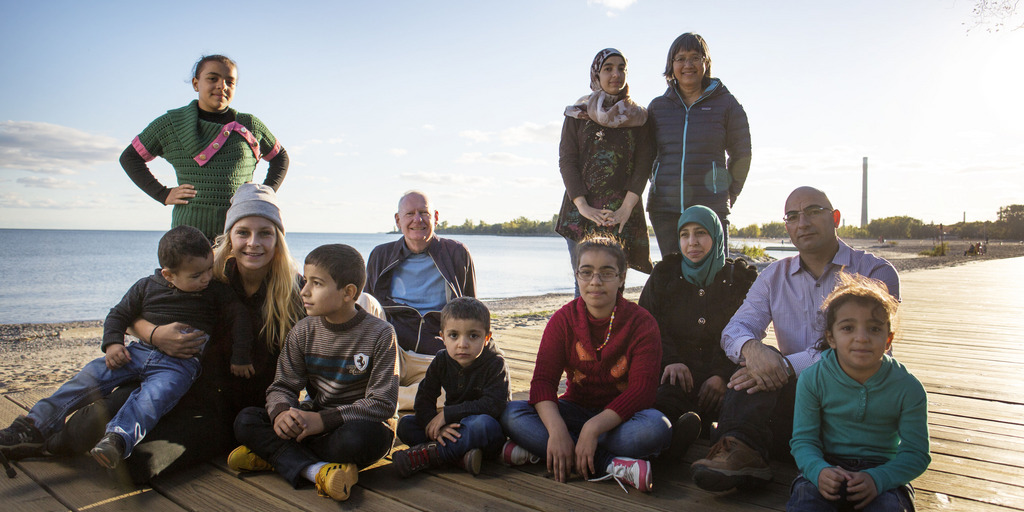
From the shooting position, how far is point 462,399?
105 inches

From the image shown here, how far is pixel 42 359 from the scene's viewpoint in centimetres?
653

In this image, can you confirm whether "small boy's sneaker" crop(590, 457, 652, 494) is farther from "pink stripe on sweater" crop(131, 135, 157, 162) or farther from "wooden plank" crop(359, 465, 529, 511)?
"pink stripe on sweater" crop(131, 135, 157, 162)

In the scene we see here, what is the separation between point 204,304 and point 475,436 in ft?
4.40

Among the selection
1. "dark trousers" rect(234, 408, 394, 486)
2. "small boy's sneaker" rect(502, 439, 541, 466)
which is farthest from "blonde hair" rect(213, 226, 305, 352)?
"small boy's sneaker" rect(502, 439, 541, 466)

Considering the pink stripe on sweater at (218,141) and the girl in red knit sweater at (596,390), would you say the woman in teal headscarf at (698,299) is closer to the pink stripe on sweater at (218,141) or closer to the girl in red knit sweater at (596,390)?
the girl in red knit sweater at (596,390)

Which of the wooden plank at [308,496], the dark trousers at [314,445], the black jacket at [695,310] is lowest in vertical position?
the wooden plank at [308,496]

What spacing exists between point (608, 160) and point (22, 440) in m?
3.16

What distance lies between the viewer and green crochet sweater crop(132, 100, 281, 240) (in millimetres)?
3264

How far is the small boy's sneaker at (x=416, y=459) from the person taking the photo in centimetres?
232

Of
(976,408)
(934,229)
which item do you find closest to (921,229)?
(934,229)

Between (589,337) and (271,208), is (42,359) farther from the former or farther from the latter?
(589,337)

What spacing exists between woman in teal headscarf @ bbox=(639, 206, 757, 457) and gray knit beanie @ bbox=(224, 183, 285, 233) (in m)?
1.82

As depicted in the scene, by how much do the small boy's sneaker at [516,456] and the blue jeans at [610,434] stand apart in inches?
0.8

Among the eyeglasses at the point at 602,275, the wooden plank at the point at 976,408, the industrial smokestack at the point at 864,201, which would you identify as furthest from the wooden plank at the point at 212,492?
the industrial smokestack at the point at 864,201
